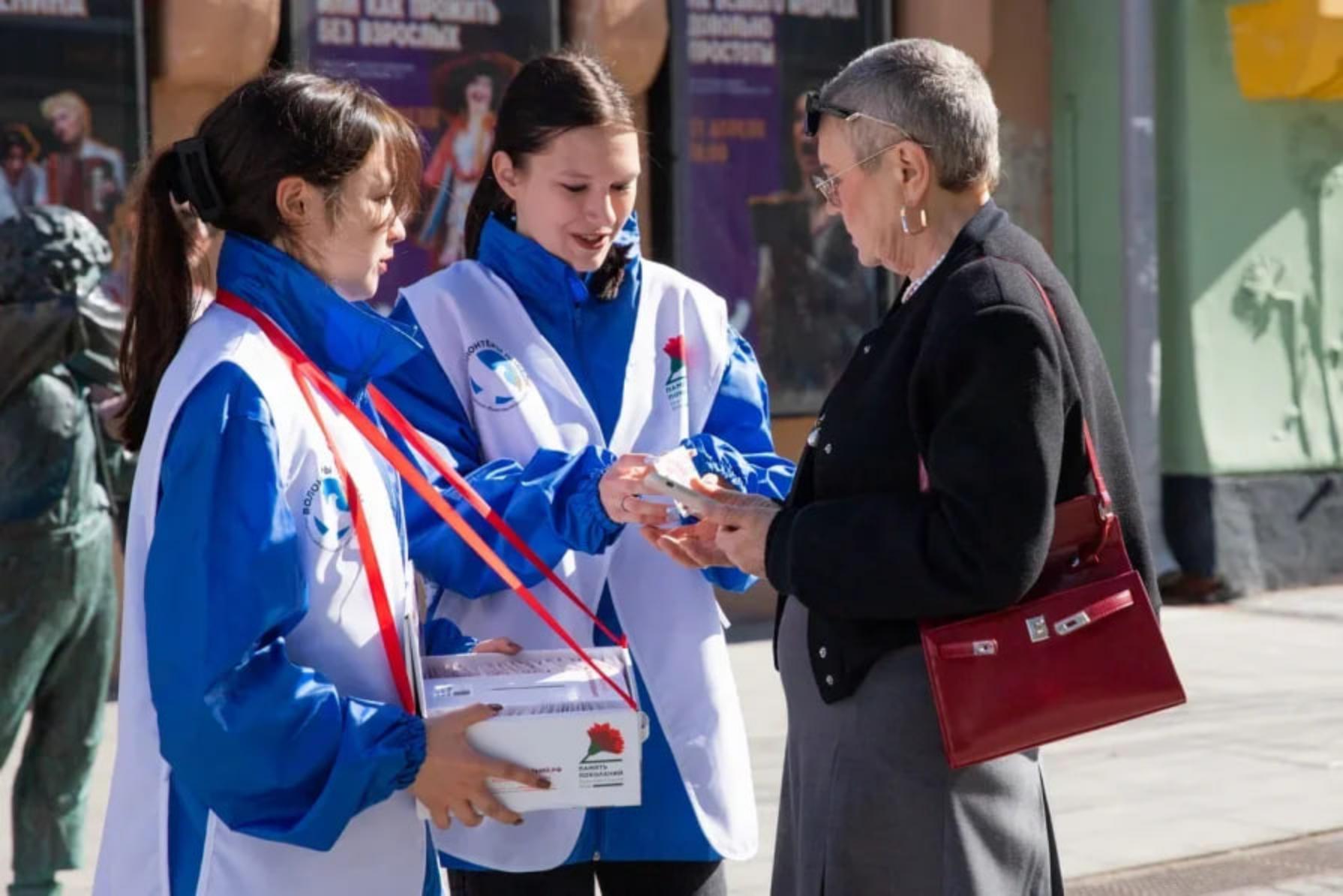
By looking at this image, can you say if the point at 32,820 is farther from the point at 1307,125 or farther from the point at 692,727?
the point at 1307,125

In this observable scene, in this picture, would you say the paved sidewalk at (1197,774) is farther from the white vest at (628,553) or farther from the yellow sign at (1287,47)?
the yellow sign at (1287,47)

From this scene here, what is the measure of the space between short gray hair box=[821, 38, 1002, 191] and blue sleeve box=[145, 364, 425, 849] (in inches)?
39.2

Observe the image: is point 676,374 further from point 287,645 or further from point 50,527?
point 50,527

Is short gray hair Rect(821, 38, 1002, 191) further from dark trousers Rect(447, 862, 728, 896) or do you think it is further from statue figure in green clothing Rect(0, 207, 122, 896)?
statue figure in green clothing Rect(0, 207, 122, 896)

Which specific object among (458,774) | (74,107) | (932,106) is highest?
(74,107)

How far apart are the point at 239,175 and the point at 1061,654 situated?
1223mm

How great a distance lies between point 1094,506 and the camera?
262 cm

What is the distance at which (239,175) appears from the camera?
2.38m

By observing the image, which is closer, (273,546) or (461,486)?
(273,546)

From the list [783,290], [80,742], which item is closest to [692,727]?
[80,742]

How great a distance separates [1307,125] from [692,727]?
835 centimetres

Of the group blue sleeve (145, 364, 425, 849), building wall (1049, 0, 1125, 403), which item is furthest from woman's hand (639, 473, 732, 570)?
building wall (1049, 0, 1125, 403)

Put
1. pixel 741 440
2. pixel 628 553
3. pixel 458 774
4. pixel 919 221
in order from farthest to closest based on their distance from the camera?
pixel 741 440, pixel 628 553, pixel 919 221, pixel 458 774

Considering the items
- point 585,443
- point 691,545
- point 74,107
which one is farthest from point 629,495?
point 74,107
